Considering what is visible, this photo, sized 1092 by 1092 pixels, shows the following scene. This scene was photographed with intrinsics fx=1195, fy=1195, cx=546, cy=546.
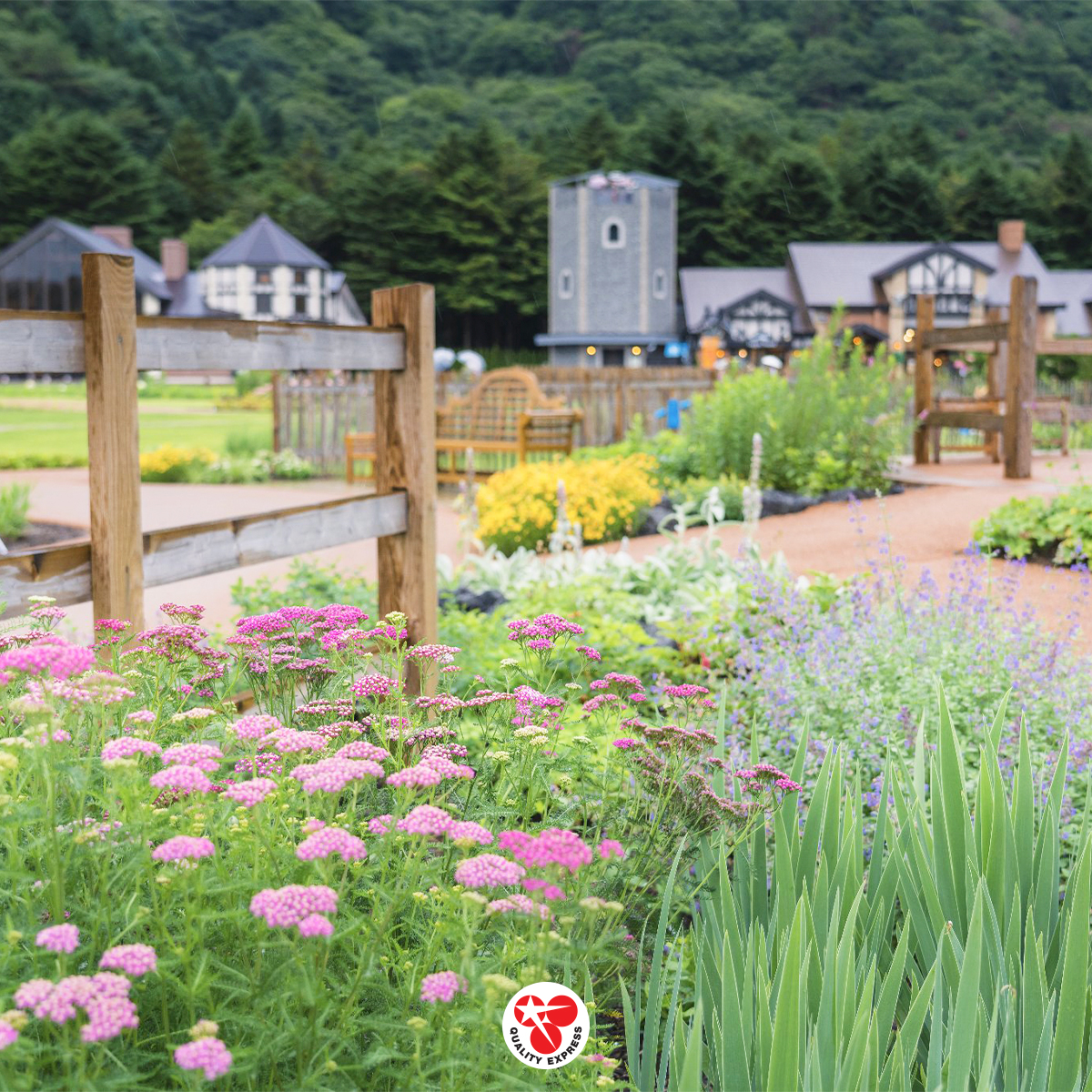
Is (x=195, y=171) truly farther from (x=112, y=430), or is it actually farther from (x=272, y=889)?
(x=272, y=889)

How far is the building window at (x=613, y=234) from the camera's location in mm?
48750

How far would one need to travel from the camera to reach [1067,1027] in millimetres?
1636

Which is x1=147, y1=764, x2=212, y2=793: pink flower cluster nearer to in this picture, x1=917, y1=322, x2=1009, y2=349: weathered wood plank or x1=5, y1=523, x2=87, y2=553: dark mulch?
x1=5, y1=523, x2=87, y2=553: dark mulch

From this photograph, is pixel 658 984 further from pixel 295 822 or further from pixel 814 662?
pixel 814 662

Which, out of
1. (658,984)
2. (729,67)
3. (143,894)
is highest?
(729,67)

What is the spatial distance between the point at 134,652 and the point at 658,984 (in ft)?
→ 3.15

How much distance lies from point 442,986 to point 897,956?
80 centimetres

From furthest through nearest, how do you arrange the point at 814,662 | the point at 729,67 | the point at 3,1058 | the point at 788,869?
the point at 729,67 → the point at 814,662 → the point at 788,869 → the point at 3,1058

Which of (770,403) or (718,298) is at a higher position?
(718,298)

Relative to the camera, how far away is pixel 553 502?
333 inches

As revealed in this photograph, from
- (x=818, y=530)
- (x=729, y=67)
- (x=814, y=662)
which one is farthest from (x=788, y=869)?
(x=729, y=67)

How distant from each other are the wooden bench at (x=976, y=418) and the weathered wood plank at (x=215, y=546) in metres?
8.39

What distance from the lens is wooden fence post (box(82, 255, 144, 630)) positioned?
2.89 m

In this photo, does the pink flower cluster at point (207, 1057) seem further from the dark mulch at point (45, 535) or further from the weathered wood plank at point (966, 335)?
the weathered wood plank at point (966, 335)
